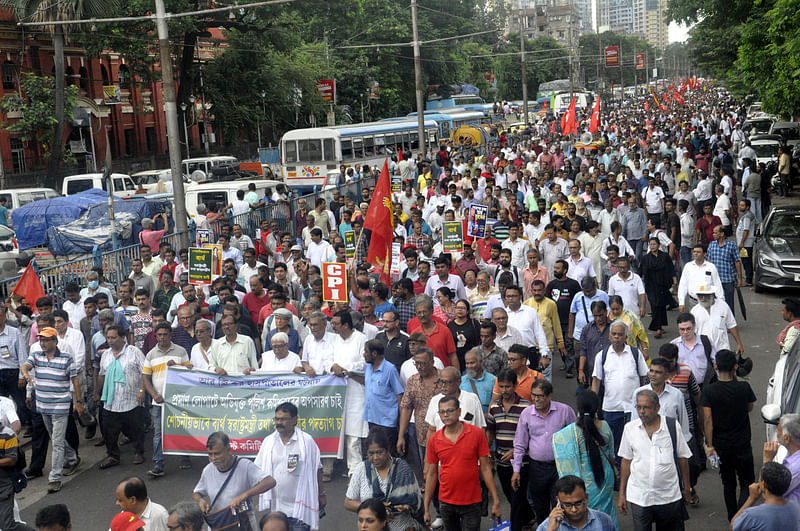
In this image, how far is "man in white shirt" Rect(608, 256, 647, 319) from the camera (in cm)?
1106

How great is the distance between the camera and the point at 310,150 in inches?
1302

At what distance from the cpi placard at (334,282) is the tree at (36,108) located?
1087 inches

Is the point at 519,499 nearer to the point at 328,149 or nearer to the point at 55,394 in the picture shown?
the point at 55,394

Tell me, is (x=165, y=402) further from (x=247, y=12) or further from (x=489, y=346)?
(x=247, y=12)

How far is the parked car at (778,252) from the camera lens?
15352mm

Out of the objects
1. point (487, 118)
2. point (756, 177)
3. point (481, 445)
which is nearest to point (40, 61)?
point (487, 118)

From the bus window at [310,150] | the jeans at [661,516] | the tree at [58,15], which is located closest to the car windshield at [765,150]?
the bus window at [310,150]

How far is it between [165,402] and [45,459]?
1921 millimetres

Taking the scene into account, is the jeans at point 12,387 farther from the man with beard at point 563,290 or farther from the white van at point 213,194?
the white van at point 213,194

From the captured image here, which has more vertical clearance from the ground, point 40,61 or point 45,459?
point 40,61

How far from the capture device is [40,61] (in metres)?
41.2

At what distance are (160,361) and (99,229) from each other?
35.5 feet

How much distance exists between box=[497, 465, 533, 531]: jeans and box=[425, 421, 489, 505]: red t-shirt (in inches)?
27.3

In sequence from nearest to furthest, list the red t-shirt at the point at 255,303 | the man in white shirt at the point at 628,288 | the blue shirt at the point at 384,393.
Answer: the blue shirt at the point at 384,393 → the man in white shirt at the point at 628,288 → the red t-shirt at the point at 255,303
